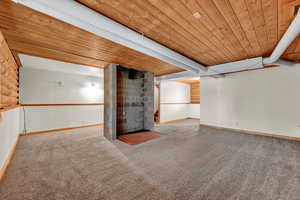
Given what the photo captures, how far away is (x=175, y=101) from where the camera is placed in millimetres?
7004

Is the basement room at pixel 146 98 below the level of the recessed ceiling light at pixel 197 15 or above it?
below

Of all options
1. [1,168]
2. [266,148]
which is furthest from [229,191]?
[1,168]

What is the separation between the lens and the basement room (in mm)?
1542

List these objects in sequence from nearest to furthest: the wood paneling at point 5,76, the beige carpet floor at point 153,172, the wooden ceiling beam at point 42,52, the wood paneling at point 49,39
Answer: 1. the beige carpet floor at point 153,172
2. the wood paneling at point 49,39
3. the wood paneling at point 5,76
4. the wooden ceiling beam at point 42,52

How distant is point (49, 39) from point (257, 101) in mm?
6249

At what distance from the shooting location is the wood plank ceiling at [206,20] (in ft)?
5.03

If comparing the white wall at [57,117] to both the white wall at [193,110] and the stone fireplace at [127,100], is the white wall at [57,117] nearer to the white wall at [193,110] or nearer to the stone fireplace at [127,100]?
the stone fireplace at [127,100]

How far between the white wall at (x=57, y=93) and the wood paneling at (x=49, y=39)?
976 millimetres

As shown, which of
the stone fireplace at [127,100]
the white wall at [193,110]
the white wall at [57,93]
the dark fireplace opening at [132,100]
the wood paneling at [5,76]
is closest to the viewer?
the wood paneling at [5,76]

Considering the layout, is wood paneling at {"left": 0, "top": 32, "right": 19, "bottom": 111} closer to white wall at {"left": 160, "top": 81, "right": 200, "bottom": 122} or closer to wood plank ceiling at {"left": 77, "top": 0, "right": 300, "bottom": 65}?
wood plank ceiling at {"left": 77, "top": 0, "right": 300, "bottom": 65}

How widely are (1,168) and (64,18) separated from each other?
8.01 feet

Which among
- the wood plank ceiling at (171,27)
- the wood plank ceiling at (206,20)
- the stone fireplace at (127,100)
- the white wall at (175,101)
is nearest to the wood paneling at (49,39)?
the wood plank ceiling at (171,27)

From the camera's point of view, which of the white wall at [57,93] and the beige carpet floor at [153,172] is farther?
the white wall at [57,93]

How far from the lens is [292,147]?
2.98 meters
